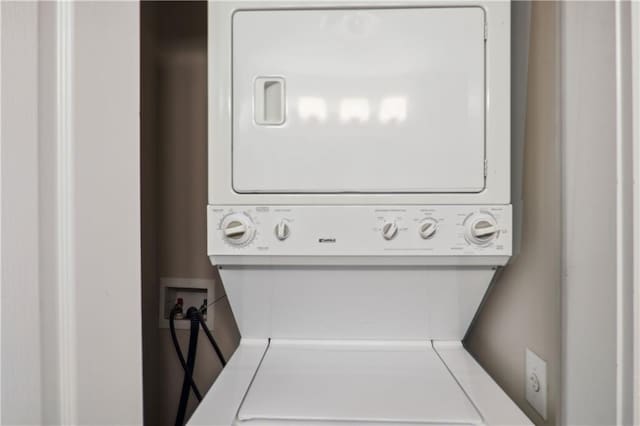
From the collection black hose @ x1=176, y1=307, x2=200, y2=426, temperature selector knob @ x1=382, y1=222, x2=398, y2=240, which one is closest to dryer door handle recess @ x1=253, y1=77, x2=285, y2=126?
temperature selector knob @ x1=382, y1=222, x2=398, y2=240

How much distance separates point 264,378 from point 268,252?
1.17ft

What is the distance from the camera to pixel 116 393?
2.03 ft

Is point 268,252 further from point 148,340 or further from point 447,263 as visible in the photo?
point 148,340

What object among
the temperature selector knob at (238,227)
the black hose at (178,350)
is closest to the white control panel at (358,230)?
the temperature selector knob at (238,227)

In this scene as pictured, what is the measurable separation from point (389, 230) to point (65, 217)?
82 centimetres

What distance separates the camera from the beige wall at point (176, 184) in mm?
1563

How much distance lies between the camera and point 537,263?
110cm

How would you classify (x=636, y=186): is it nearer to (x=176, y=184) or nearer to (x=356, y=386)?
(x=356, y=386)

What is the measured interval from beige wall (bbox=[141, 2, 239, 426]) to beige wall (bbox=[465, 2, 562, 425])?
3.44 feet

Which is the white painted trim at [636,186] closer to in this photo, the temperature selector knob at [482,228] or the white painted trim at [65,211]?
the temperature selector knob at [482,228]

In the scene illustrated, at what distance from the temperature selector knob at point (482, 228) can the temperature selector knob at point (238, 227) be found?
2.13 ft

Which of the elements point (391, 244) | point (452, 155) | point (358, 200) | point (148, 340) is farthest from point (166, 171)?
point (452, 155)

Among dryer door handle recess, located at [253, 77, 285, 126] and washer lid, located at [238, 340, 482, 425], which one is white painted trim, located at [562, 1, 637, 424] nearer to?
washer lid, located at [238, 340, 482, 425]

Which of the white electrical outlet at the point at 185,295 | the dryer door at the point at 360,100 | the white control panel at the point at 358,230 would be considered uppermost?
the dryer door at the point at 360,100
